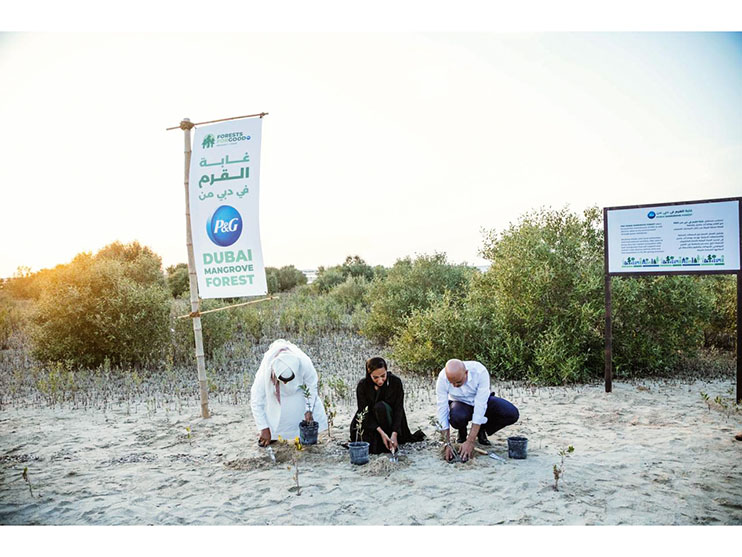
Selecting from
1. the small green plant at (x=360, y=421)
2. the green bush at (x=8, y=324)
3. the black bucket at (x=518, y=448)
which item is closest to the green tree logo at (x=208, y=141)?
the small green plant at (x=360, y=421)

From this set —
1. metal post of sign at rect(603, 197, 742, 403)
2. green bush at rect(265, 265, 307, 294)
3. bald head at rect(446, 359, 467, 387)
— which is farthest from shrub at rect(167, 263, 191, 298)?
bald head at rect(446, 359, 467, 387)

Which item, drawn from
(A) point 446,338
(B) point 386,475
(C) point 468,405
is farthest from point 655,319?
(B) point 386,475

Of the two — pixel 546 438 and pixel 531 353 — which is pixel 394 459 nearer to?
pixel 546 438

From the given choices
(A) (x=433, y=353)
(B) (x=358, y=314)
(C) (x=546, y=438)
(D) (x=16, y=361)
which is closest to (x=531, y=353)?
(A) (x=433, y=353)

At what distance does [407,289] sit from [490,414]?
7.44 m

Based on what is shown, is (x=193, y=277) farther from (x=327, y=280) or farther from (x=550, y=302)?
(x=327, y=280)

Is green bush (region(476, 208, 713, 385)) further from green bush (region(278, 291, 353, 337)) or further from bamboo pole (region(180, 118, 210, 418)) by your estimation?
green bush (region(278, 291, 353, 337))

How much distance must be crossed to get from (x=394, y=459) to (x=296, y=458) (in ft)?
2.95

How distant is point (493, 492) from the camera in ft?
13.4

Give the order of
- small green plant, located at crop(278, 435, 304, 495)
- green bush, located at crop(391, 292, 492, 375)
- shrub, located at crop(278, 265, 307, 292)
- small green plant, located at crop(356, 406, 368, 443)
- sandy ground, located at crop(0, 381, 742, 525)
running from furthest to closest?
shrub, located at crop(278, 265, 307, 292) → green bush, located at crop(391, 292, 492, 375) → small green plant, located at crop(356, 406, 368, 443) → small green plant, located at crop(278, 435, 304, 495) → sandy ground, located at crop(0, 381, 742, 525)

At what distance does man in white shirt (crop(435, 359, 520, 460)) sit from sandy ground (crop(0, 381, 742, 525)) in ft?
0.77

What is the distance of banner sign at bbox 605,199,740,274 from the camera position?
6309 millimetres

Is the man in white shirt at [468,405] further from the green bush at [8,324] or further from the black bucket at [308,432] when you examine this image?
the green bush at [8,324]

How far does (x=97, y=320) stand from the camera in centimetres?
937
